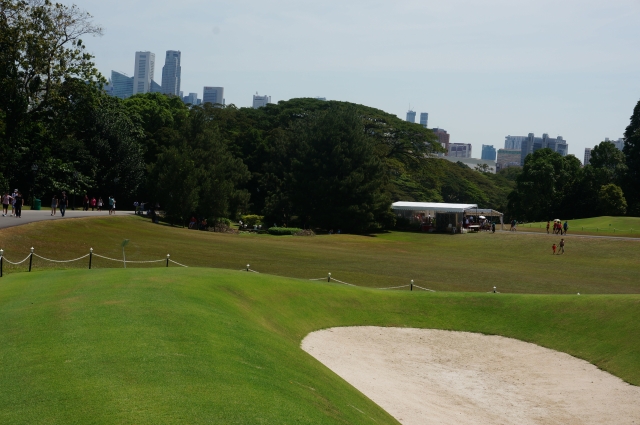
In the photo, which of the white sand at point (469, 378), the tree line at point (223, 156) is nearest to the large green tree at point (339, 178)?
the tree line at point (223, 156)

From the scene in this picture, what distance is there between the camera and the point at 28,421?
8.51m

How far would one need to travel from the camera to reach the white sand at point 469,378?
16531 mm

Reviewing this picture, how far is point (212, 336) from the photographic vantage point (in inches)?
552

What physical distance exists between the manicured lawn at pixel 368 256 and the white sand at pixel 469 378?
13.1m

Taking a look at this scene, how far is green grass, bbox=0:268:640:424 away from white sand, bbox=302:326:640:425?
869mm

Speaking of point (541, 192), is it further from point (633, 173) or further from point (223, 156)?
point (223, 156)

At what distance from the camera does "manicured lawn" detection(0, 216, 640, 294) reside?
37.6 meters

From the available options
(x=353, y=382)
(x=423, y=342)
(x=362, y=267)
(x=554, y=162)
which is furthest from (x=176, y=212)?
(x=554, y=162)

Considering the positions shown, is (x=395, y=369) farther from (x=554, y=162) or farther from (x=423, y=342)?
(x=554, y=162)

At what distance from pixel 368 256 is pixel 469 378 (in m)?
32.0

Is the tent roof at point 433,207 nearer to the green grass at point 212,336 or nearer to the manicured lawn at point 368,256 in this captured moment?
the manicured lawn at point 368,256

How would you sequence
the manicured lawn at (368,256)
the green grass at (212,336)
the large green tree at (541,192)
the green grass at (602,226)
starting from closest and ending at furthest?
the green grass at (212,336)
the manicured lawn at (368,256)
the green grass at (602,226)
the large green tree at (541,192)

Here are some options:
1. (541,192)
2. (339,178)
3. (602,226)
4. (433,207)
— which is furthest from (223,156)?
(541,192)

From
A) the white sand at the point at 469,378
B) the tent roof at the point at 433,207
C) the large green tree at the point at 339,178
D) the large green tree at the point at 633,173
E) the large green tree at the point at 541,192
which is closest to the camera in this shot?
the white sand at the point at 469,378
